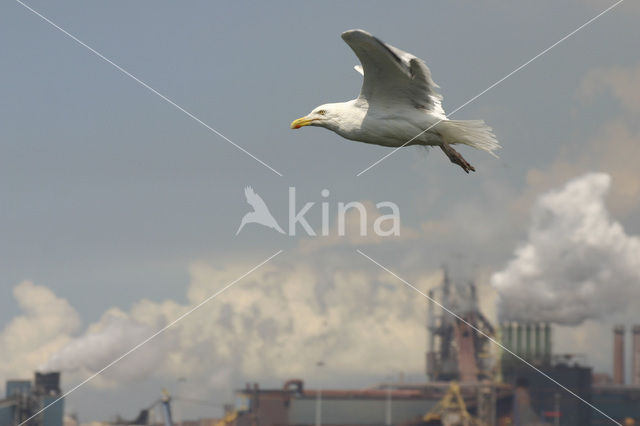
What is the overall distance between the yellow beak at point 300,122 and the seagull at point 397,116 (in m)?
0.18

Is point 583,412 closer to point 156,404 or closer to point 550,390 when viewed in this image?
point 550,390

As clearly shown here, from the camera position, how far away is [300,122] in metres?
19.6

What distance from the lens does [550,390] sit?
263ft

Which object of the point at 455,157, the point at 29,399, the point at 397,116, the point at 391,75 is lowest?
the point at 29,399

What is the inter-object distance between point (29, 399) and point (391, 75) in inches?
2520

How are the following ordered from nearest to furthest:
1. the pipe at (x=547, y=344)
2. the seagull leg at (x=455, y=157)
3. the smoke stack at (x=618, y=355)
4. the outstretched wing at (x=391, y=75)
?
the outstretched wing at (x=391, y=75)
the seagull leg at (x=455, y=157)
the pipe at (x=547, y=344)
the smoke stack at (x=618, y=355)

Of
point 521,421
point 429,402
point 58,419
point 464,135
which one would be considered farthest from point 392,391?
point 464,135

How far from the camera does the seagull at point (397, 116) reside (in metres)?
18.6

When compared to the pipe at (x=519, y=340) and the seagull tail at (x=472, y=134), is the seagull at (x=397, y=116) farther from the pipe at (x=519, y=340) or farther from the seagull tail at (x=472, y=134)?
the pipe at (x=519, y=340)

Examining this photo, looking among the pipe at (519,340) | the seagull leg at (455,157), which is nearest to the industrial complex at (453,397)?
the pipe at (519,340)

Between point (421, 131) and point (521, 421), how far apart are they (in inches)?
2524

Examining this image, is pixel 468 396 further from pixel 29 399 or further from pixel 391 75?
pixel 391 75

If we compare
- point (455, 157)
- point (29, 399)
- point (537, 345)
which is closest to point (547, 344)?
point (537, 345)

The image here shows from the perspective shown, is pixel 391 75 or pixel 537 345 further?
pixel 537 345
